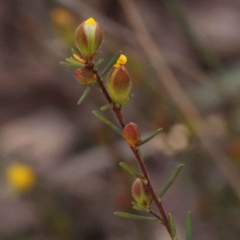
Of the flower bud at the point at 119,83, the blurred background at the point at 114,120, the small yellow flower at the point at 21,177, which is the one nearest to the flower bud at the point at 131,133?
the flower bud at the point at 119,83

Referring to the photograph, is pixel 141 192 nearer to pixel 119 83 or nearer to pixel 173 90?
pixel 119 83

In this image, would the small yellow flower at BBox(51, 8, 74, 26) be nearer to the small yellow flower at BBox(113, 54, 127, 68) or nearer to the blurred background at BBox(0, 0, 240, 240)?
the blurred background at BBox(0, 0, 240, 240)

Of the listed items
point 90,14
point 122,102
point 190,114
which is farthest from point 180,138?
point 122,102

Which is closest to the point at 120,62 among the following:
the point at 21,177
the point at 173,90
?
the point at 173,90

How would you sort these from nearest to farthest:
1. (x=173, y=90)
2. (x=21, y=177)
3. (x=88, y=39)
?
(x=88, y=39), (x=173, y=90), (x=21, y=177)

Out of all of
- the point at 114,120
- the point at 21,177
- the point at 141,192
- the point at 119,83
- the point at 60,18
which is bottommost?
the point at 141,192

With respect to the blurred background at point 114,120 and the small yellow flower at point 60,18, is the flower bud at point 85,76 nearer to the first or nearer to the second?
the blurred background at point 114,120

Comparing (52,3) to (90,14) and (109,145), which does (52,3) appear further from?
(109,145)
